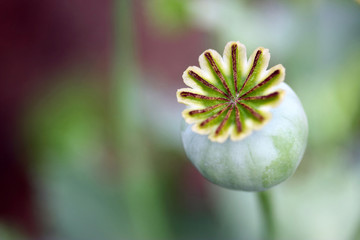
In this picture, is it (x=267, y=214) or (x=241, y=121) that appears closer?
(x=241, y=121)

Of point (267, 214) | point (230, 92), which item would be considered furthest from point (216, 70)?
point (267, 214)

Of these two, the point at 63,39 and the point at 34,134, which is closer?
the point at 34,134

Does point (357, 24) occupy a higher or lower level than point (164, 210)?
higher

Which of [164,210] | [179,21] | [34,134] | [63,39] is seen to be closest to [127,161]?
[164,210]

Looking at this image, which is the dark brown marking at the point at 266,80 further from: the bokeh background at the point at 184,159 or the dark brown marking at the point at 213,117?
the bokeh background at the point at 184,159

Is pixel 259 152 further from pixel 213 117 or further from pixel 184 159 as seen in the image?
pixel 184 159

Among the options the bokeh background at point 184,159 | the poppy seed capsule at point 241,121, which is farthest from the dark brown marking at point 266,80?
the bokeh background at point 184,159

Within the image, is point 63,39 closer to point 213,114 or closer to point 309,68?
point 309,68
